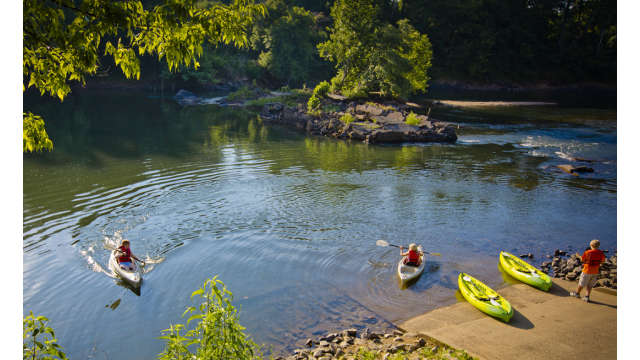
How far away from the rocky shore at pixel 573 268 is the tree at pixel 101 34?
1248cm

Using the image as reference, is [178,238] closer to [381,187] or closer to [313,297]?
[313,297]

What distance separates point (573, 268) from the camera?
1392cm

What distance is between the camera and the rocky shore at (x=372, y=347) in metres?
8.98

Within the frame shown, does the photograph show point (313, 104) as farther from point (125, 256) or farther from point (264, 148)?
point (125, 256)

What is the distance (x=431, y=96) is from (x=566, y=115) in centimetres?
2760

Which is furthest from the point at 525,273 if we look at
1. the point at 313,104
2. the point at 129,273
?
the point at 313,104

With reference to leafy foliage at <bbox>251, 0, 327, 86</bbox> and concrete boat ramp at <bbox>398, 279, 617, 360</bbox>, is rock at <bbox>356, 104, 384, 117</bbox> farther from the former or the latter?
concrete boat ramp at <bbox>398, 279, 617, 360</bbox>

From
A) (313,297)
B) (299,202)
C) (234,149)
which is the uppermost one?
(234,149)

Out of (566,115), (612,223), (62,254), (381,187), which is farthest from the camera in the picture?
(566,115)

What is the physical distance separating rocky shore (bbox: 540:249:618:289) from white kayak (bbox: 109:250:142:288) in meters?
13.1

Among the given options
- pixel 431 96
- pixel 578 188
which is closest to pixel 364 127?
pixel 578 188

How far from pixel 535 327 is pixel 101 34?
11.0 m

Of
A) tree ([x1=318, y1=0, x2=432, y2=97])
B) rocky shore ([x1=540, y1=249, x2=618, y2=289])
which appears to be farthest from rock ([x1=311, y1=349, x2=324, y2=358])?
tree ([x1=318, y1=0, x2=432, y2=97])
